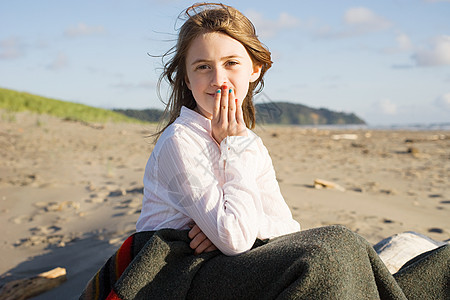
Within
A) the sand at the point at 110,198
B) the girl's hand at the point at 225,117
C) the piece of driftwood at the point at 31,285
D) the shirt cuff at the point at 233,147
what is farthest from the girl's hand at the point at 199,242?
the piece of driftwood at the point at 31,285

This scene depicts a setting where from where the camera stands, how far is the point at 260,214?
75.0 inches

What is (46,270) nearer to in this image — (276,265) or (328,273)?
(276,265)

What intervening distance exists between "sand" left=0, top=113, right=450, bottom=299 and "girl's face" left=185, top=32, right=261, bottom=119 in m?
1.04

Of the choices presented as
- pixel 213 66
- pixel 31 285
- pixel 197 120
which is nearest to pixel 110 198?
pixel 31 285

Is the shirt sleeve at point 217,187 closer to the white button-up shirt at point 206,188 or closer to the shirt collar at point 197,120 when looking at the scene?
the white button-up shirt at point 206,188

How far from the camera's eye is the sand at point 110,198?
136 inches

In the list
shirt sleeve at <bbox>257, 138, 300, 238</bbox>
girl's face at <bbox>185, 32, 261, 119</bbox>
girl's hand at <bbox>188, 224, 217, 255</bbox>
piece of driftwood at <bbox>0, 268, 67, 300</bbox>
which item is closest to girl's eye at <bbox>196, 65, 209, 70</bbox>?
girl's face at <bbox>185, 32, 261, 119</bbox>

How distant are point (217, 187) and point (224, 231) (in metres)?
0.21

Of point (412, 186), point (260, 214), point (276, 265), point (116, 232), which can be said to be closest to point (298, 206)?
point (116, 232)

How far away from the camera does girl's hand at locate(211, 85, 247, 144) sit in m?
1.95

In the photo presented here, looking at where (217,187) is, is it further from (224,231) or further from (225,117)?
(225,117)

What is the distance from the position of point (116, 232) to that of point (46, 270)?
822 mm

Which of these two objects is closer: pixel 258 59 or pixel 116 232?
pixel 258 59

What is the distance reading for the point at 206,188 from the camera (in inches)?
69.3
